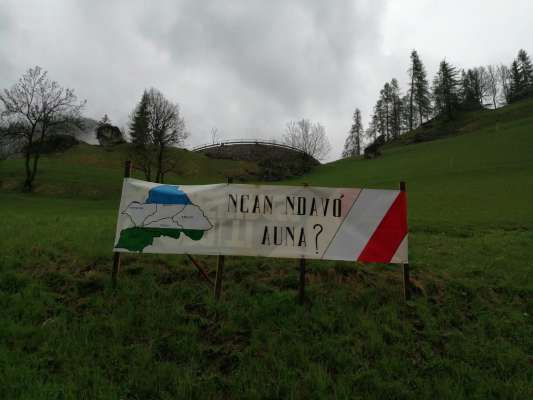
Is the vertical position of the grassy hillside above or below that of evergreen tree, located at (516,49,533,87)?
below

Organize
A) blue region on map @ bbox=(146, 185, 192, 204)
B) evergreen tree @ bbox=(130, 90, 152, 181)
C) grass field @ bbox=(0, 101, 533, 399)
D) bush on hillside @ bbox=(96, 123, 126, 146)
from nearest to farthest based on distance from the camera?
grass field @ bbox=(0, 101, 533, 399)
blue region on map @ bbox=(146, 185, 192, 204)
evergreen tree @ bbox=(130, 90, 152, 181)
bush on hillside @ bbox=(96, 123, 126, 146)

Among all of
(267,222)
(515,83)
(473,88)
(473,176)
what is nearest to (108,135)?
(473,176)

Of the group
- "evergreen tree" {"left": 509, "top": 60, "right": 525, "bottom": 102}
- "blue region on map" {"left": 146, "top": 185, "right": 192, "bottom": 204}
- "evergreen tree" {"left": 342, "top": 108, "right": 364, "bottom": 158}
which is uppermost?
"evergreen tree" {"left": 509, "top": 60, "right": 525, "bottom": 102}

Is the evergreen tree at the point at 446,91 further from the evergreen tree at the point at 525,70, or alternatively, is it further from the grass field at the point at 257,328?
the grass field at the point at 257,328

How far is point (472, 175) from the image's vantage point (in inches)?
1040

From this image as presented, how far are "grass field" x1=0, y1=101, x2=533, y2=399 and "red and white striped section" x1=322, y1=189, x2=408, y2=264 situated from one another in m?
0.64

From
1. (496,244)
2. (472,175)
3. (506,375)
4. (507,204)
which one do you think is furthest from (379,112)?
(506,375)

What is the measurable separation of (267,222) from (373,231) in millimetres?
1644

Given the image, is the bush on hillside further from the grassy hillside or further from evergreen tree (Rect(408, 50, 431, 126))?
evergreen tree (Rect(408, 50, 431, 126))

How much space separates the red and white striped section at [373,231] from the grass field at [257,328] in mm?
642

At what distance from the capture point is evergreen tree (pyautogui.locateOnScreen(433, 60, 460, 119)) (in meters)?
65.7

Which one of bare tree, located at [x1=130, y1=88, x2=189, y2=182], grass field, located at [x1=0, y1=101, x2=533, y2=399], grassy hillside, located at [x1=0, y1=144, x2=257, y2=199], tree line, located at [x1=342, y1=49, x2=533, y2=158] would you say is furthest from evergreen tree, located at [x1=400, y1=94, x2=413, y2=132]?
grass field, located at [x1=0, y1=101, x2=533, y2=399]

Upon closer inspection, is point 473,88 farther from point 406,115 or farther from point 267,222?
point 267,222

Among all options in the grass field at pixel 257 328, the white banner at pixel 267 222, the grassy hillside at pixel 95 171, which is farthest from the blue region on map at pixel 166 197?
the grassy hillside at pixel 95 171
